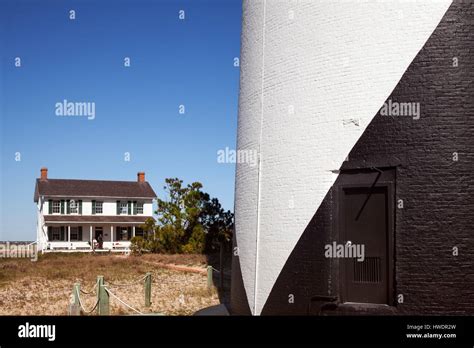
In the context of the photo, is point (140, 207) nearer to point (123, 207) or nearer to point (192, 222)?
point (123, 207)

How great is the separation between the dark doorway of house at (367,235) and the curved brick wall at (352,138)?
157 mm

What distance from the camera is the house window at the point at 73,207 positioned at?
3647cm

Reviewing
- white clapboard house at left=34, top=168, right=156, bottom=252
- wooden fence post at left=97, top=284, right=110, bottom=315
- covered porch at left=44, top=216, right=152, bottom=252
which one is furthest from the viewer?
white clapboard house at left=34, top=168, right=156, bottom=252

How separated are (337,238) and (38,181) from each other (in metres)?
31.5

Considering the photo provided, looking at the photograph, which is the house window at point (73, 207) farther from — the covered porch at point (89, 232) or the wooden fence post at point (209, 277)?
the wooden fence post at point (209, 277)

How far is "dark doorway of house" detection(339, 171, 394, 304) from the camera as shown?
8.55 metres

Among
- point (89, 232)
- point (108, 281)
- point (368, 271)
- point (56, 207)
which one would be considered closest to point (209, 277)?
point (108, 281)

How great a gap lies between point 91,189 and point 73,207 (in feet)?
5.62

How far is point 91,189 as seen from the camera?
37594 mm

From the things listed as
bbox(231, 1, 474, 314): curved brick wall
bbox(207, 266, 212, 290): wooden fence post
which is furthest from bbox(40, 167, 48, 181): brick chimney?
bbox(231, 1, 474, 314): curved brick wall

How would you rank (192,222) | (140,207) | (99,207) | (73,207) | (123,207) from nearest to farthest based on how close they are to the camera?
(192,222) < (73,207) < (99,207) < (123,207) < (140,207)

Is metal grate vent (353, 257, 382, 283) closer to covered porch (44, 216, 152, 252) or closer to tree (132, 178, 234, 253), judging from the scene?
tree (132, 178, 234, 253)

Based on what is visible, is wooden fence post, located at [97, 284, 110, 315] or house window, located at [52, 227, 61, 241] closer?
wooden fence post, located at [97, 284, 110, 315]
